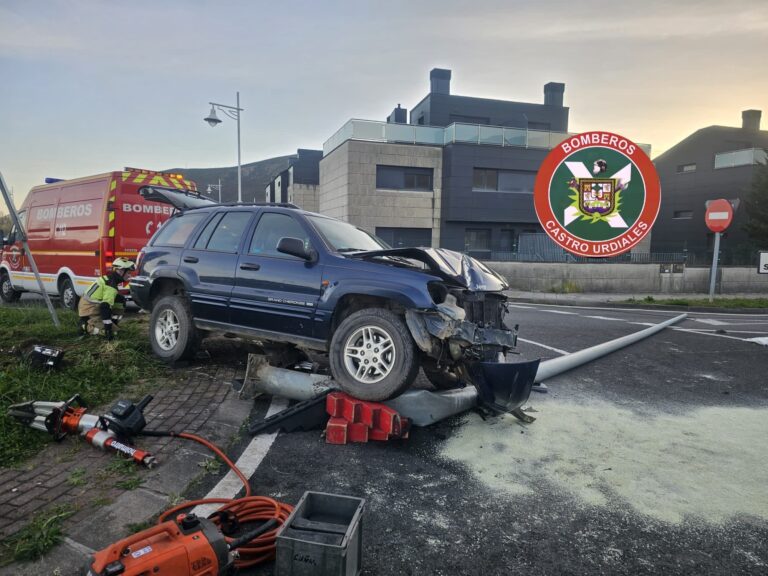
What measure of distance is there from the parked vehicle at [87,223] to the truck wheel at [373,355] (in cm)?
653

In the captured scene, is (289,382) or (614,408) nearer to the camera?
(289,382)

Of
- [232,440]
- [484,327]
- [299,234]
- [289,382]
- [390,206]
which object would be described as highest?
[390,206]

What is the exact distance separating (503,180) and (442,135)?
4.61 metres

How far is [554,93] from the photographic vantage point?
126 feet

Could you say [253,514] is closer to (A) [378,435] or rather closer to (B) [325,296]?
(A) [378,435]

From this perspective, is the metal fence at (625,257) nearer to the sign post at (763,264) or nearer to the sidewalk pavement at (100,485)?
the sign post at (763,264)

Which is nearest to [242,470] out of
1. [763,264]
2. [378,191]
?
[763,264]

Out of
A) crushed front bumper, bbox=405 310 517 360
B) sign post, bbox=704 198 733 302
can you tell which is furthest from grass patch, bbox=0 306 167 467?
sign post, bbox=704 198 733 302

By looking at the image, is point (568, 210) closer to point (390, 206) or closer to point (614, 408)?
point (614, 408)

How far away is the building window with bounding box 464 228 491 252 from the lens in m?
28.6

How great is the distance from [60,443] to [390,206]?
24.6 metres

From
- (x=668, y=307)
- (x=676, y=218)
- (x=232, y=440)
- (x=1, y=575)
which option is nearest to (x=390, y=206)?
(x=668, y=307)

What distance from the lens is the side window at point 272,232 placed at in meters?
4.99

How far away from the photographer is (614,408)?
16.3 ft
